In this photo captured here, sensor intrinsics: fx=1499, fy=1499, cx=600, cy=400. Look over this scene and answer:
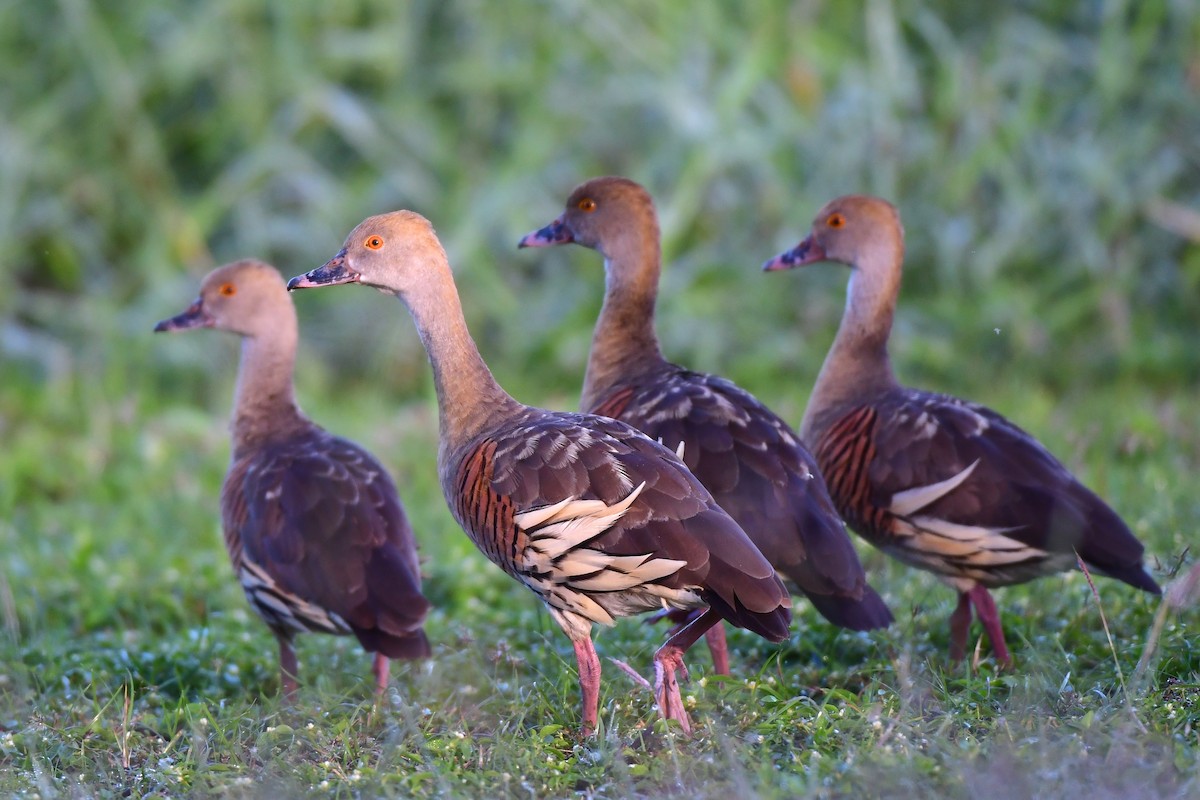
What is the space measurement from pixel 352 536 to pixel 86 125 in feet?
Answer: 21.3

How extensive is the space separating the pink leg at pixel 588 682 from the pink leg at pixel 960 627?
1.40 m

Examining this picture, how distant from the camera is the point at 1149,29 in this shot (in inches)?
390

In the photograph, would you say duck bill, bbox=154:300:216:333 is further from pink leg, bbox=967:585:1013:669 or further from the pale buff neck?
pink leg, bbox=967:585:1013:669

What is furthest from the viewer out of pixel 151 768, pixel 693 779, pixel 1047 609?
pixel 1047 609

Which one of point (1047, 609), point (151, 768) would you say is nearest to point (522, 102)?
point (1047, 609)

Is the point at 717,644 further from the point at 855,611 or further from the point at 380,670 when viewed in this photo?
the point at 380,670

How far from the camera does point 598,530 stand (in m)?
4.25

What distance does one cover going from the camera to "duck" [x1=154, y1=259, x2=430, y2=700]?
16.2 feet

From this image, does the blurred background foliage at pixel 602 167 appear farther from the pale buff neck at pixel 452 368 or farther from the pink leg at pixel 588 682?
the pink leg at pixel 588 682

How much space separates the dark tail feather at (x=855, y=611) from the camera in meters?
4.61

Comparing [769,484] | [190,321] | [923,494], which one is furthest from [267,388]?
[923,494]

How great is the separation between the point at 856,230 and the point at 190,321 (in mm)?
2915

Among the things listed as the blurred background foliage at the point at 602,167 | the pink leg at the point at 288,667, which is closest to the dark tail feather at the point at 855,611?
the pink leg at the point at 288,667

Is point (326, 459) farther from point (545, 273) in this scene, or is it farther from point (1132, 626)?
point (545, 273)
